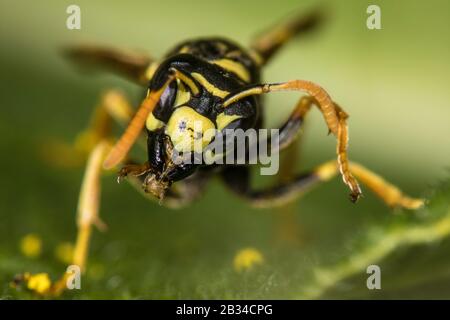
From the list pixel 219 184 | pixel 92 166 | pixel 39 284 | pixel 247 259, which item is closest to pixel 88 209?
pixel 92 166

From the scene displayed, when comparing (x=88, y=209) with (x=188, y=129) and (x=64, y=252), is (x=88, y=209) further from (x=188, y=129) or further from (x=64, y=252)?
(x=188, y=129)

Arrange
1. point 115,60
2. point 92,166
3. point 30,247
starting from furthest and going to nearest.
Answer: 1. point 115,60
2. point 92,166
3. point 30,247

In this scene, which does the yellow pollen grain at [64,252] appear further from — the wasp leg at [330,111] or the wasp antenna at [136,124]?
the wasp leg at [330,111]

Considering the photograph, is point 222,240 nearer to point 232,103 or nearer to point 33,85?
point 232,103

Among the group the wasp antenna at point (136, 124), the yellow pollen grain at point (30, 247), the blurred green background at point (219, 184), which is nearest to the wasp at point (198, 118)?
the wasp antenna at point (136, 124)

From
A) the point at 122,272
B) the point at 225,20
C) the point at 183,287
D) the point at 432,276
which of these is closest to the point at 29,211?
the point at 122,272

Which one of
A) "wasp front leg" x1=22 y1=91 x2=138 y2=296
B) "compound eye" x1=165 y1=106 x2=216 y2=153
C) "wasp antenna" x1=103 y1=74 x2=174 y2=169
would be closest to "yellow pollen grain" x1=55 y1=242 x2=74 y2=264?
"wasp front leg" x1=22 y1=91 x2=138 y2=296

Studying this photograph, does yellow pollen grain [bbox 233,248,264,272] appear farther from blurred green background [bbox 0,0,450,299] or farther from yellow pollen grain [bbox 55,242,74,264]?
yellow pollen grain [bbox 55,242,74,264]
